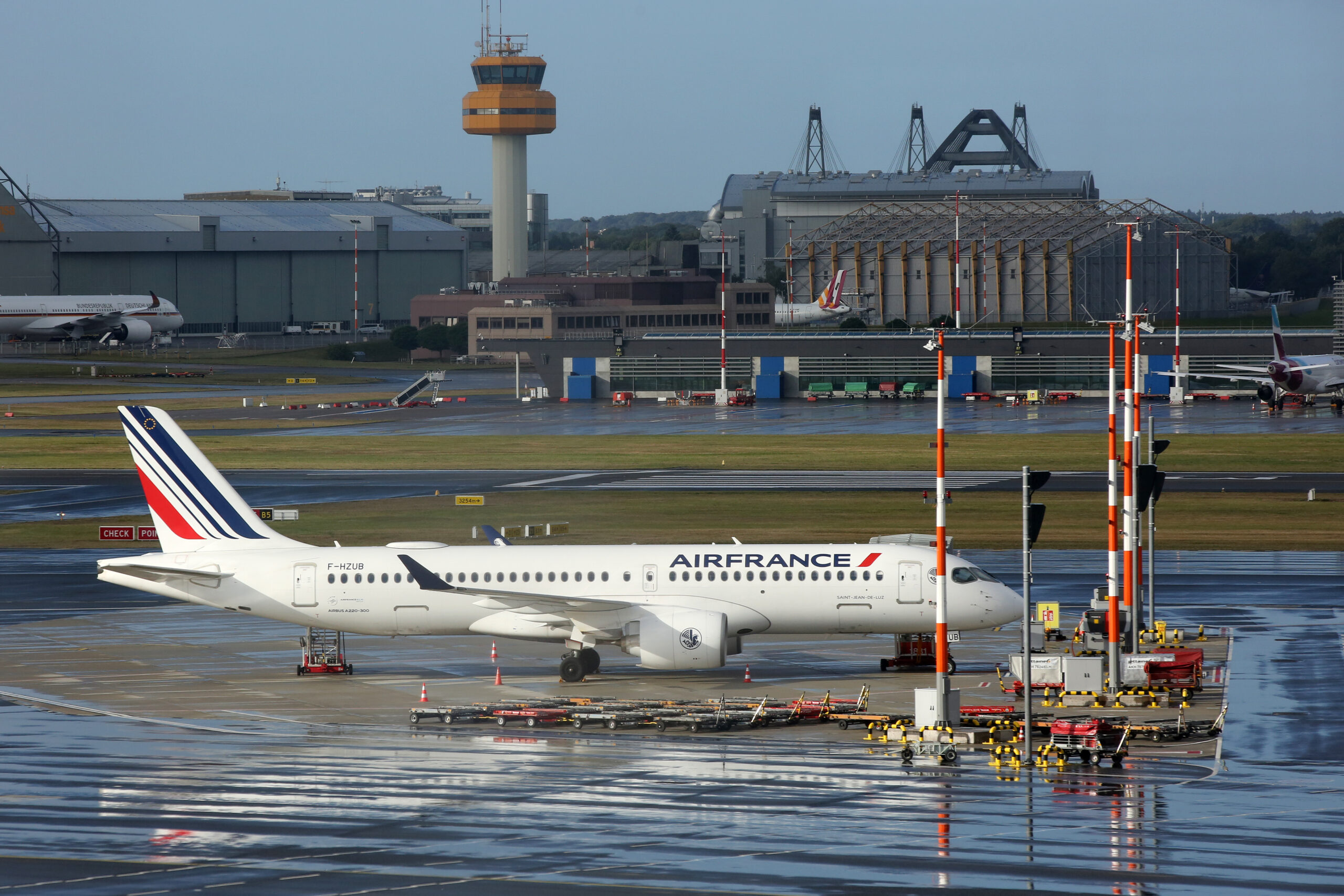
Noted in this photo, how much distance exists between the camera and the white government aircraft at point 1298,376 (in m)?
124

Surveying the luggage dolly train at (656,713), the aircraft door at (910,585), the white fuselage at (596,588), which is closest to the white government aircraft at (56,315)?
the white fuselage at (596,588)

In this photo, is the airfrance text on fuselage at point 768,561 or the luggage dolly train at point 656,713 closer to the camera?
the luggage dolly train at point 656,713

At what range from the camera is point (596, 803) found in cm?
2892

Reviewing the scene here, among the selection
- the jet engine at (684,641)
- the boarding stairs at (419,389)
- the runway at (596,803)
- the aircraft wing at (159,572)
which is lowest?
the runway at (596,803)

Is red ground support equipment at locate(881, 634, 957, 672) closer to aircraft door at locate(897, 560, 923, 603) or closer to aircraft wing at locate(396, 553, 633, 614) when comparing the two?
aircraft door at locate(897, 560, 923, 603)

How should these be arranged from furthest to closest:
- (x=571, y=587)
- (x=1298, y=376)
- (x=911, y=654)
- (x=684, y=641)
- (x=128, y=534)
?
(x=1298, y=376) → (x=128, y=534) → (x=911, y=654) → (x=571, y=587) → (x=684, y=641)

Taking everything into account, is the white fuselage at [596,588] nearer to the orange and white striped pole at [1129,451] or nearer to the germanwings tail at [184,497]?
the germanwings tail at [184,497]

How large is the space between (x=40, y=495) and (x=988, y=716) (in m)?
62.3

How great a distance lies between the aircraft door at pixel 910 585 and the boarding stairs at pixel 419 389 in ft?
345

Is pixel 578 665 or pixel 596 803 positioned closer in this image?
pixel 596 803

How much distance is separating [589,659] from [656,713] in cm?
563

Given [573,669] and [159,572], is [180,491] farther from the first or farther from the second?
[573,669]

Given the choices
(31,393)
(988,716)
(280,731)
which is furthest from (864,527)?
(31,393)

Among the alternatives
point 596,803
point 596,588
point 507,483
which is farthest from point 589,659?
point 507,483
